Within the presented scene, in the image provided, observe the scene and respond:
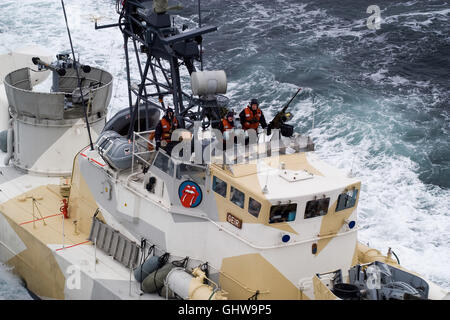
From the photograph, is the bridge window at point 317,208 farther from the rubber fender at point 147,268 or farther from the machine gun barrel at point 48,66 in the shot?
the machine gun barrel at point 48,66

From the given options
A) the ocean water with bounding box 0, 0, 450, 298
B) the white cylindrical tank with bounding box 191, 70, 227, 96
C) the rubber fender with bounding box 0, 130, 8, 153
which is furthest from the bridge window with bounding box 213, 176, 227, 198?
the rubber fender with bounding box 0, 130, 8, 153

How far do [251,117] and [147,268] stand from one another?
366 centimetres

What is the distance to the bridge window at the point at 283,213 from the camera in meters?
11.7

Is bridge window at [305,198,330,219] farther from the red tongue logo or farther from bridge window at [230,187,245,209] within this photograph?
the red tongue logo

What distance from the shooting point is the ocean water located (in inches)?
777

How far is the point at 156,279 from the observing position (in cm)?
1280

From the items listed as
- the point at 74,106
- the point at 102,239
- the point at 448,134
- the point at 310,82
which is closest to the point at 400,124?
the point at 448,134

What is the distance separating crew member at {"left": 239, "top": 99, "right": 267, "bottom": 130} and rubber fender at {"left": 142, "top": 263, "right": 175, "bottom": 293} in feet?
10.6

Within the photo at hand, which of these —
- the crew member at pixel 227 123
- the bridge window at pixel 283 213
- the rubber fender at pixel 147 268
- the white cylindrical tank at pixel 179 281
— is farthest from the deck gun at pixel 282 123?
the rubber fender at pixel 147 268

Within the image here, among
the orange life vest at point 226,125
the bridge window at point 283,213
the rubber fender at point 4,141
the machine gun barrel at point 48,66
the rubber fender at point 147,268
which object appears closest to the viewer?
the bridge window at point 283,213

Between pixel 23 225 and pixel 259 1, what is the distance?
20.9 m

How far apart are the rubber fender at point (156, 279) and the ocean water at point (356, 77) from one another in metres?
4.32

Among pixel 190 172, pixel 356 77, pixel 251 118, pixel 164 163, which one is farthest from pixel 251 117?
pixel 356 77

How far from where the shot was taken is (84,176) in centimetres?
1488
